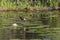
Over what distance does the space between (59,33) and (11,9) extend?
32.9 feet

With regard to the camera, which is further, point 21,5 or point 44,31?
point 21,5

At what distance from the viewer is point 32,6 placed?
1864cm

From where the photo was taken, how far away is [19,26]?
9664 millimetres

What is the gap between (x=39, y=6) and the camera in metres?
18.4

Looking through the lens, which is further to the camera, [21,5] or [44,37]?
[21,5]

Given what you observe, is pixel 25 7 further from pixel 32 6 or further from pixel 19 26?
pixel 19 26

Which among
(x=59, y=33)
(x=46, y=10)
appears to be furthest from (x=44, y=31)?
(x=46, y=10)

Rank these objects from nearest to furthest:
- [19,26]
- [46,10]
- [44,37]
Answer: [44,37], [19,26], [46,10]

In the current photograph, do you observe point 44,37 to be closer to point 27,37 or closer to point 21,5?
point 27,37

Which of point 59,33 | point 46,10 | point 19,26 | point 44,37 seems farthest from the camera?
point 46,10

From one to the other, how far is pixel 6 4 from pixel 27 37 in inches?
426

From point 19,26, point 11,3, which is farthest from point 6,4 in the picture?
point 19,26

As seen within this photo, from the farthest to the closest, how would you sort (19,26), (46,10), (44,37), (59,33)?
1. (46,10)
2. (19,26)
3. (59,33)
4. (44,37)

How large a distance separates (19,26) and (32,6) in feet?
29.7
